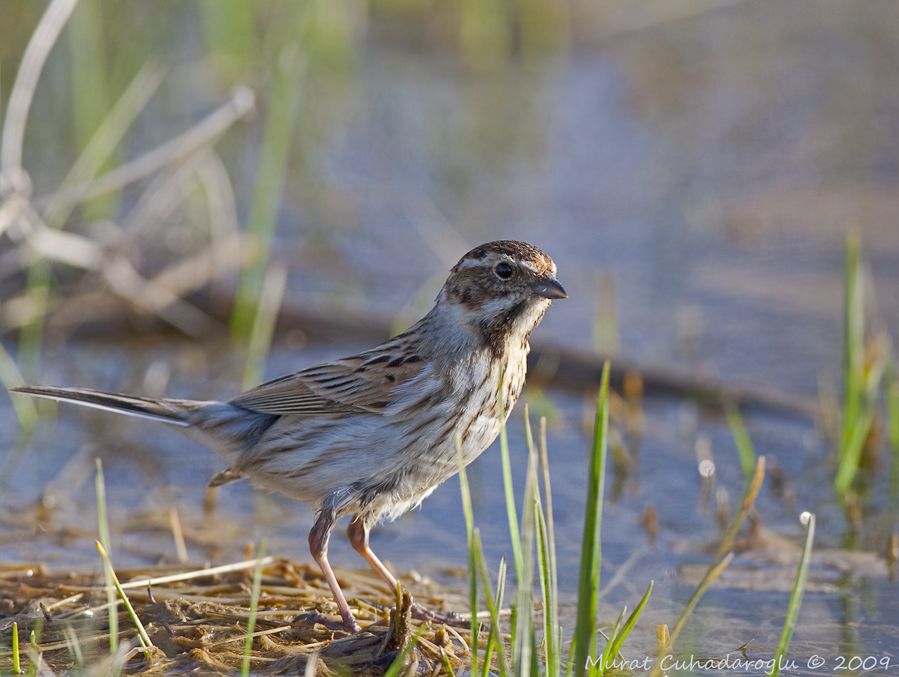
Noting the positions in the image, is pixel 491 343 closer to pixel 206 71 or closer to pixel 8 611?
pixel 8 611

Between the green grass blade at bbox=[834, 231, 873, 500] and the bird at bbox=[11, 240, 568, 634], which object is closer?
the bird at bbox=[11, 240, 568, 634]

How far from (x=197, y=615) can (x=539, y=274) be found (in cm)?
175

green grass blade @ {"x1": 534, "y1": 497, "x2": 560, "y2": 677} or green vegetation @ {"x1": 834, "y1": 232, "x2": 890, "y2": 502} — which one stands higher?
green vegetation @ {"x1": 834, "y1": 232, "x2": 890, "y2": 502}

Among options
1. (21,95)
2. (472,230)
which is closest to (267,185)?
(21,95)

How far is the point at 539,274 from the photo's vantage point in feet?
17.8

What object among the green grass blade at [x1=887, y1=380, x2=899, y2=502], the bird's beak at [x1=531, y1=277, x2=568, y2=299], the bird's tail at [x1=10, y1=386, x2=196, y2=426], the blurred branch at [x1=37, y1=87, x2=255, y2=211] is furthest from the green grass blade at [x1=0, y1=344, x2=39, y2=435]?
the green grass blade at [x1=887, y1=380, x2=899, y2=502]

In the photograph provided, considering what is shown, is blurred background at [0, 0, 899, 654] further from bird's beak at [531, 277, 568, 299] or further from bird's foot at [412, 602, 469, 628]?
bird's beak at [531, 277, 568, 299]

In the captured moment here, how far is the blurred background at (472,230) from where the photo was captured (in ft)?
22.6

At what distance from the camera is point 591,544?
385 centimetres

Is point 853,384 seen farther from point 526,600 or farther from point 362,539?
point 526,600

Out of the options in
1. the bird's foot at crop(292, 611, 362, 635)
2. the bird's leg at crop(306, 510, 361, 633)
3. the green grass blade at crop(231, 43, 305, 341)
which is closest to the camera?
the bird's foot at crop(292, 611, 362, 635)

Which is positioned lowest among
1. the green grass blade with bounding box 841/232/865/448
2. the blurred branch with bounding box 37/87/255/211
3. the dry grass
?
the dry grass

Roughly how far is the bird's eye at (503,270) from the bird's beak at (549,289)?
4.4 inches

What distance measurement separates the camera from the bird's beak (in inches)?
210
